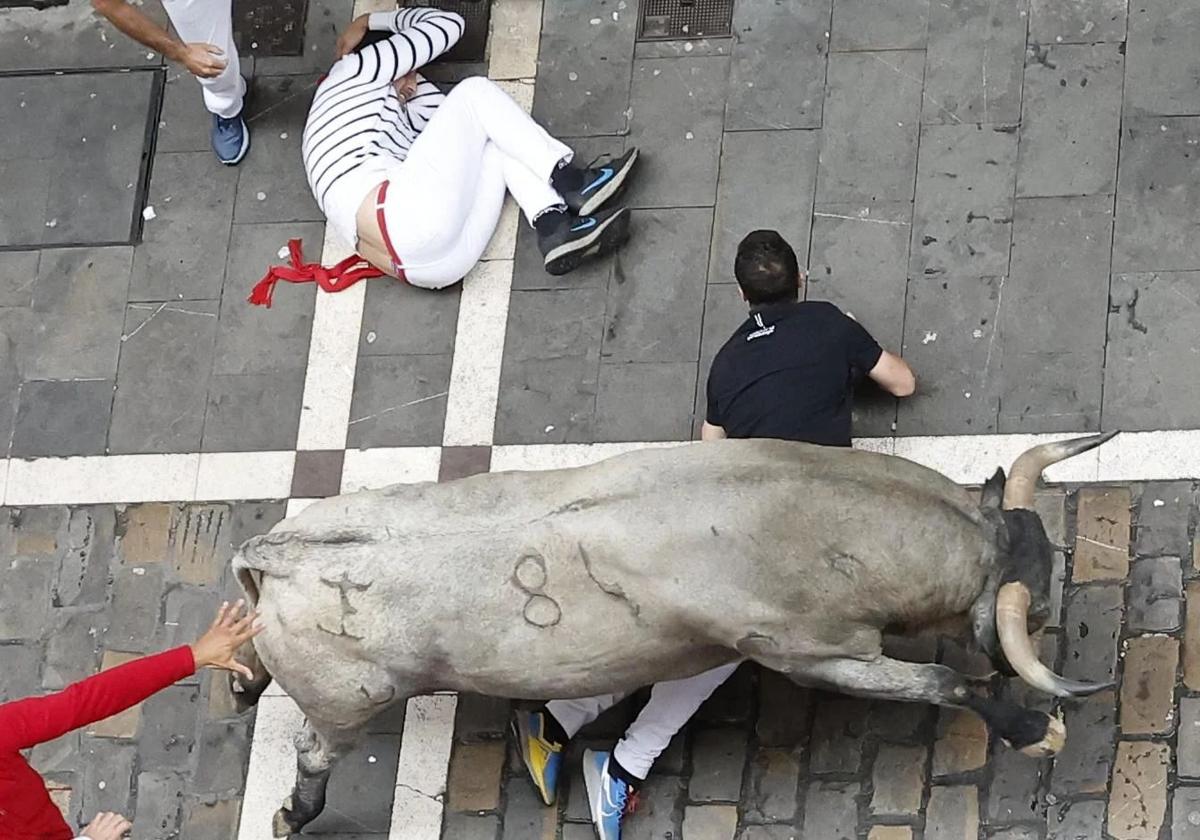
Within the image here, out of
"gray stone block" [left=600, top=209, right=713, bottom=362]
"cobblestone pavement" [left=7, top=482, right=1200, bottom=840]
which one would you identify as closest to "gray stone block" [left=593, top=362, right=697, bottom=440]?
"gray stone block" [left=600, top=209, right=713, bottom=362]

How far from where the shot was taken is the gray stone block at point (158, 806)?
9266 millimetres

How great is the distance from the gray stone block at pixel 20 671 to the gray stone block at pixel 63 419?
1012 mm

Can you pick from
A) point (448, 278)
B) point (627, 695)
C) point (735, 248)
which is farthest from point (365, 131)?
point (627, 695)

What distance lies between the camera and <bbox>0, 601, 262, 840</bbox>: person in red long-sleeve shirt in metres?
7.78

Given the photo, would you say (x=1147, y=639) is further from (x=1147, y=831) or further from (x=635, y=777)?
(x=635, y=777)

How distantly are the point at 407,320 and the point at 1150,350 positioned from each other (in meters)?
3.47

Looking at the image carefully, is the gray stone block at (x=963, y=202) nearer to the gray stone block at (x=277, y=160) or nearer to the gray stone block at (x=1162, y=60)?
the gray stone block at (x=1162, y=60)

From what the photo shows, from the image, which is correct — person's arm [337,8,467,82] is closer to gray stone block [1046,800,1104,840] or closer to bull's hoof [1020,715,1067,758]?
bull's hoof [1020,715,1067,758]

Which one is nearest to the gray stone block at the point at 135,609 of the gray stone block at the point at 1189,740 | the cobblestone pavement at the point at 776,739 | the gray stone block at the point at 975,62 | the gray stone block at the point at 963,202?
the cobblestone pavement at the point at 776,739

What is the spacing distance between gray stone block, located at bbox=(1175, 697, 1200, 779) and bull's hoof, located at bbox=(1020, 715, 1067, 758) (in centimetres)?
76

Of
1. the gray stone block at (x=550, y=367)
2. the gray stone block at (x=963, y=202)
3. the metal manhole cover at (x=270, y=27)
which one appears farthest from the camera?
the metal manhole cover at (x=270, y=27)

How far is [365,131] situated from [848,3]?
2.43 metres

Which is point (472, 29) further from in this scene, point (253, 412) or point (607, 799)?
point (607, 799)

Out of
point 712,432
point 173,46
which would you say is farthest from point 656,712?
point 173,46
